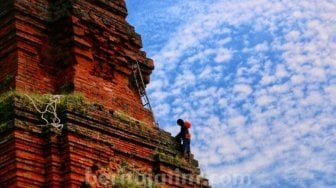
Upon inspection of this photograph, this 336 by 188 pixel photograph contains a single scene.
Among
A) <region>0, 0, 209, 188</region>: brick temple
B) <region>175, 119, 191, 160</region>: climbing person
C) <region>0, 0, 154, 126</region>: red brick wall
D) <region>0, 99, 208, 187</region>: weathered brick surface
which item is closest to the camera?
<region>0, 99, 208, 187</region>: weathered brick surface

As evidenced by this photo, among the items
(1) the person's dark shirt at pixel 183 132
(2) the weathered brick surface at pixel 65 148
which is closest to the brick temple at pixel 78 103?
(2) the weathered brick surface at pixel 65 148

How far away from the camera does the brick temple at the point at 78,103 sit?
9906 mm

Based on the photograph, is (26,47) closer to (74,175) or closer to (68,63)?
(68,63)

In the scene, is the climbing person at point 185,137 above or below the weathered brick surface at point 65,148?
above

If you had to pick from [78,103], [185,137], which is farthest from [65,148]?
[185,137]

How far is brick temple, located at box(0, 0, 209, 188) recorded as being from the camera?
9.91 metres

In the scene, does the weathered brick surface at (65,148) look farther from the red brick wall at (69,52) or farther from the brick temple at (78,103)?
the red brick wall at (69,52)

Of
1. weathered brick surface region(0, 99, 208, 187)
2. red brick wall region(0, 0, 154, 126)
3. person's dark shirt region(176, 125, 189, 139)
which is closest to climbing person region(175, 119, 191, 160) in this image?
person's dark shirt region(176, 125, 189, 139)

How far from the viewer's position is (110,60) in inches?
498

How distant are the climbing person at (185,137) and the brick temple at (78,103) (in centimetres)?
14

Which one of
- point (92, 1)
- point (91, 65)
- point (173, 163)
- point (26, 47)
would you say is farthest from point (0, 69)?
point (173, 163)

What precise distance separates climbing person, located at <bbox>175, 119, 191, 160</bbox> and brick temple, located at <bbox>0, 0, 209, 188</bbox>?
136 mm

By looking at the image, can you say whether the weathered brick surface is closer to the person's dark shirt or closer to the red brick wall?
the red brick wall

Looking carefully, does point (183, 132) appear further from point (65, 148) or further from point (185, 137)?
point (65, 148)
